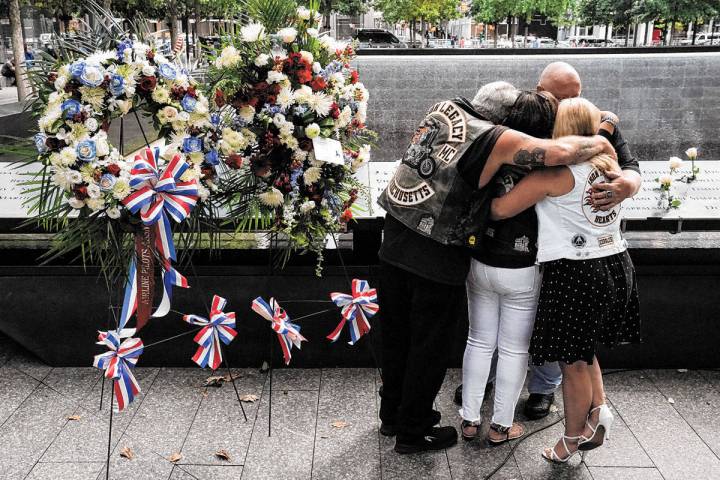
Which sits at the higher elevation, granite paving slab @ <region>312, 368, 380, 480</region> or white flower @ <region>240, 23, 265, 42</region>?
white flower @ <region>240, 23, 265, 42</region>

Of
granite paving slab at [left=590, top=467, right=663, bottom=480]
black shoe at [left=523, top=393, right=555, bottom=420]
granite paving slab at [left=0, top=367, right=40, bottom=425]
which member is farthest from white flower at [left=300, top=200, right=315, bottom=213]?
granite paving slab at [left=0, top=367, right=40, bottom=425]

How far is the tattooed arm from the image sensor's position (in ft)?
8.95

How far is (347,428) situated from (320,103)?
165cm

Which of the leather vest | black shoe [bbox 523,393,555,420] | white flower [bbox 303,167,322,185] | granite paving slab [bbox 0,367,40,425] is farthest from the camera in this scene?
granite paving slab [bbox 0,367,40,425]

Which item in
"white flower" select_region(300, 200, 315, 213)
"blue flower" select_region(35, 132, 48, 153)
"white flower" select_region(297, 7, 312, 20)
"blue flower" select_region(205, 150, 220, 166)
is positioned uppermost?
"white flower" select_region(297, 7, 312, 20)

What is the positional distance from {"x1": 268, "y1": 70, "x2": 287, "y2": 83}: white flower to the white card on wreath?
12.2 inches

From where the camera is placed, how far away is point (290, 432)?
3617 mm

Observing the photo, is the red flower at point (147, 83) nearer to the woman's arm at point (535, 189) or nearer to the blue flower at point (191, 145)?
the blue flower at point (191, 145)

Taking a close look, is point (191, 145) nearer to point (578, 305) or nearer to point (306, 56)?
point (306, 56)

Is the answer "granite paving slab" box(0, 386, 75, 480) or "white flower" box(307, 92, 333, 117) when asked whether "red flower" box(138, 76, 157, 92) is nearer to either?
"white flower" box(307, 92, 333, 117)

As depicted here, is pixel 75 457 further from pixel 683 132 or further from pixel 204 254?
pixel 683 132

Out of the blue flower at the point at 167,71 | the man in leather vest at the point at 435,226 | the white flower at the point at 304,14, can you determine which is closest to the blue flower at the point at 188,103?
the blue flower at the point at 167,71

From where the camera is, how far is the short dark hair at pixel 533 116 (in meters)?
2.87

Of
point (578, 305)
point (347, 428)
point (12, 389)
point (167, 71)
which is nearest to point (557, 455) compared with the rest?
point (578, 305)
